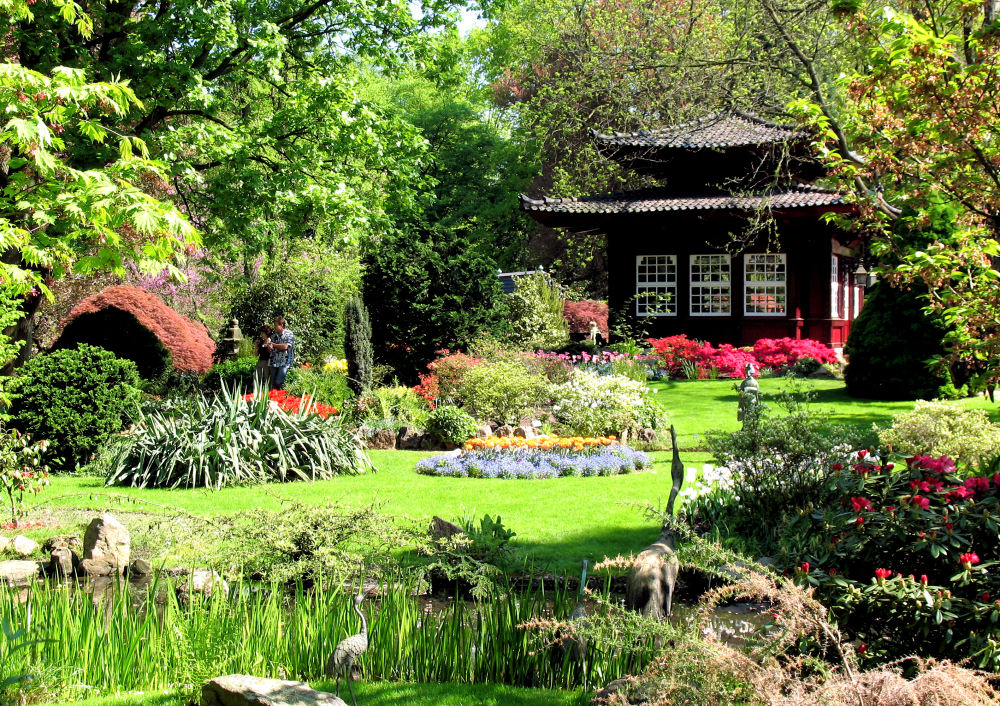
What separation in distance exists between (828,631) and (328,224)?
1167 cm

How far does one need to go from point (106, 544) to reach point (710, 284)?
1878 cm

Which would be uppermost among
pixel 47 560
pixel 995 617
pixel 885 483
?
pixel 885 483

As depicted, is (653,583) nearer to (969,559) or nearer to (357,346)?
(969,559)

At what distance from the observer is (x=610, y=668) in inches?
159

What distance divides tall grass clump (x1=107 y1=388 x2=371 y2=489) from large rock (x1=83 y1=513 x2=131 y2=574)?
2.97m

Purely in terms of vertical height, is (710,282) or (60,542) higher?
(710,282)

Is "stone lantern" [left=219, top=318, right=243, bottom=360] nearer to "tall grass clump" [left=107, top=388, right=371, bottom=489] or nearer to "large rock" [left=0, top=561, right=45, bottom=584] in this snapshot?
"tall grass clump" [left=107, top=388, right=371, bottom=489]

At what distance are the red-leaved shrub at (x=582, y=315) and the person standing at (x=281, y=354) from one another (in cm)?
1642

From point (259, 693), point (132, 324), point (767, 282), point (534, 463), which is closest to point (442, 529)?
point (259, 693)

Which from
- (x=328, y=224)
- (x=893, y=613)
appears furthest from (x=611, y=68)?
(x=893, y=613)

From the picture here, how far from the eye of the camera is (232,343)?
20.2 meters

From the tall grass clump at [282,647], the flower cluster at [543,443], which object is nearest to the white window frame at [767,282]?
the flower cluster at [543,443]

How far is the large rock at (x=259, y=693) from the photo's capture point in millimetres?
3389

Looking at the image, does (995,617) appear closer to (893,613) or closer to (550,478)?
(893,613)
